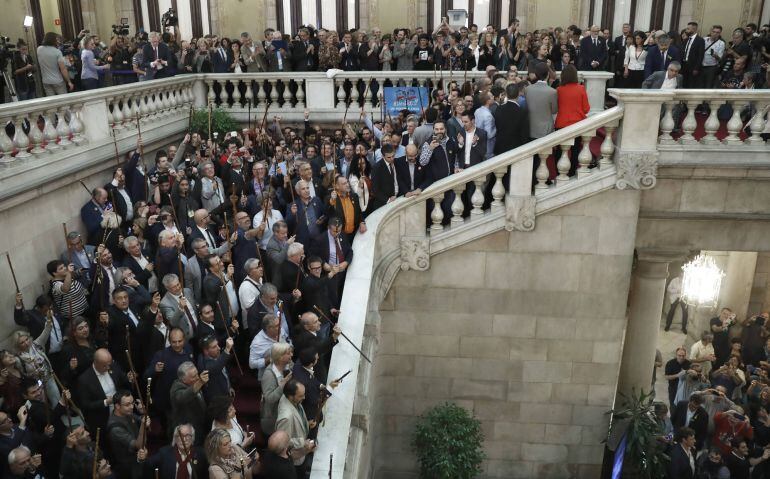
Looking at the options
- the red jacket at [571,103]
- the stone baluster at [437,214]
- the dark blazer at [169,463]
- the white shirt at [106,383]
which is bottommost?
the dark blazer at [169,463]

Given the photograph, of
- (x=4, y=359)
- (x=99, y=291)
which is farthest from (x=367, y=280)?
(x=4, y=359)

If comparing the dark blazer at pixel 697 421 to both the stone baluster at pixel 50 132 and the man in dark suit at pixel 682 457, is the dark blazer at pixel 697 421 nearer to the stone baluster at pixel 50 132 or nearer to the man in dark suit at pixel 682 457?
the man in dark suit at pixel 682 457

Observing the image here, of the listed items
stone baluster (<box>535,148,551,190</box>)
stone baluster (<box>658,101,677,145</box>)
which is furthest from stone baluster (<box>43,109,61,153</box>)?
stone baluster (<box>658,101,677,145</box>)

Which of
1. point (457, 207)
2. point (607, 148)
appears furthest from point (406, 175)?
point (607, 148)

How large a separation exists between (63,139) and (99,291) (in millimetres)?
2510

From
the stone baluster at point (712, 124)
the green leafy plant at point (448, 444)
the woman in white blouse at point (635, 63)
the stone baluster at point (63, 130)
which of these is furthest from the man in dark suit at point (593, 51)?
the stone baluster at point (63, 130)

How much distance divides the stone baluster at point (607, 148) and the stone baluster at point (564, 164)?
38 cm

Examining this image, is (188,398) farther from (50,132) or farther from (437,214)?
(50,132)

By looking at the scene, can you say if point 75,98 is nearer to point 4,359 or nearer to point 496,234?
point 4,359

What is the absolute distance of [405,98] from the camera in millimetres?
12336

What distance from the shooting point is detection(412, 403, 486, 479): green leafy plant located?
8727 mm

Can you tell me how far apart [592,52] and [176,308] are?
9873 millimetres

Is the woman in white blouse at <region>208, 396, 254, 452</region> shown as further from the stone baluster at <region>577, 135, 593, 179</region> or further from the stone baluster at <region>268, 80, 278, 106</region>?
the stone baluster at <region>268, 80, 278, 106</region>

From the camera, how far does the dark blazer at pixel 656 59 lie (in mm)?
11625
